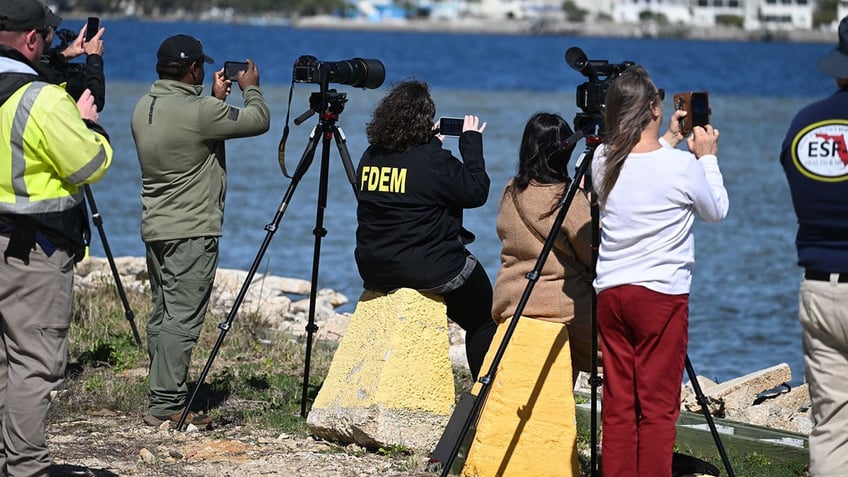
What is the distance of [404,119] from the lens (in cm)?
643

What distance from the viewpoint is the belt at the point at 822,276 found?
480 centimetres

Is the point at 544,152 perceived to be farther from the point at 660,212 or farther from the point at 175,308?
the point at 175,308

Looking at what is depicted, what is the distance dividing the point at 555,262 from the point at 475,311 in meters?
0.73

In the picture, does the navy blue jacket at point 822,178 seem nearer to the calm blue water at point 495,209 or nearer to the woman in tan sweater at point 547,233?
the woman in tan sweater at point 547,233

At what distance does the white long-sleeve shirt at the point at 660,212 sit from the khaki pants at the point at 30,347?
2.22 meters

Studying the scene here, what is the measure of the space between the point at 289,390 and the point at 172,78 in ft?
6.72

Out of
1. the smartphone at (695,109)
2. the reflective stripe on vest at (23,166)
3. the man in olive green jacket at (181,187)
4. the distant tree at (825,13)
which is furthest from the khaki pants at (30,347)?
the distant tree at (825,13)

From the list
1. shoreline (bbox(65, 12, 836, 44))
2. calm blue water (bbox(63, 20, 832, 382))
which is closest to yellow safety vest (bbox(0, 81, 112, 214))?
calm blue water (bbox(63, 20, 832, 382))

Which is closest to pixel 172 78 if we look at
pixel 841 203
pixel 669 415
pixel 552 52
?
pixel 669 415

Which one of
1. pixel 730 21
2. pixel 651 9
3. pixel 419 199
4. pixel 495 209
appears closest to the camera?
pixel 419 199

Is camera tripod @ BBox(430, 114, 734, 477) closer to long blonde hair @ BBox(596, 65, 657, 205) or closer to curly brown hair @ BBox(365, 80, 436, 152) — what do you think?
long blonde hair @ BBox(596, 65, 657, 205)

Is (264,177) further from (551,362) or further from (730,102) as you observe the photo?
(730,102)

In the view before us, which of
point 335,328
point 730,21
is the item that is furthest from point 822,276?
point 730,21

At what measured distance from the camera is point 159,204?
6.87 m
